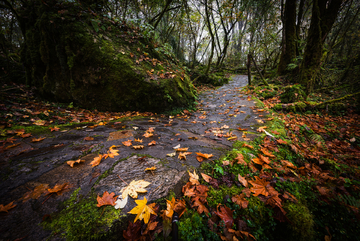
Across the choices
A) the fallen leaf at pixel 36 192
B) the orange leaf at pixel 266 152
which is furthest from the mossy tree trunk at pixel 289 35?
the fallen leaf at pixel 36 192

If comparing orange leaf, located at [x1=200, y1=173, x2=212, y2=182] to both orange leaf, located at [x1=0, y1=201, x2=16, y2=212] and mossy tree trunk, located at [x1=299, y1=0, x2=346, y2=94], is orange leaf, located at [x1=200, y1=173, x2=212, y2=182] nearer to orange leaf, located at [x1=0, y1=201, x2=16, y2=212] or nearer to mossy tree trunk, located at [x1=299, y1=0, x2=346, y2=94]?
orange leaf, located at [x1=0, y1=201, x2=16, y2=212]

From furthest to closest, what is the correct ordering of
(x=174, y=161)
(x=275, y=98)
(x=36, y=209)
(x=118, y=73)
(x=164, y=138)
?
(x=275, y=98) < (x=118, y=73) < (x=164, y=138) < (x=174, y=161) < (x=36, y=209)

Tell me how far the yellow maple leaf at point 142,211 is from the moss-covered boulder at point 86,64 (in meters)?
3.71

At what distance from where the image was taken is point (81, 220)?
921 millimetres

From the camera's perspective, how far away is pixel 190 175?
1.44 m

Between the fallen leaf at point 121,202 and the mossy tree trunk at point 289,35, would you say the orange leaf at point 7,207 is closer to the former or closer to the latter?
the fallen leaf at point 121,202

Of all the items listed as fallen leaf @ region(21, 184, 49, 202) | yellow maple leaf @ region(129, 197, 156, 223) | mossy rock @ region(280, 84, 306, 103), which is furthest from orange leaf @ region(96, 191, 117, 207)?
mossy rock @ region(280, 84, 306, 103)

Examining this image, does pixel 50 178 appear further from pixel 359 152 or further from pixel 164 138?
pixel 359 152

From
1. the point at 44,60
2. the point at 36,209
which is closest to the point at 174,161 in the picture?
the point at 36,209

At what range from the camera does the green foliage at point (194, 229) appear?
1.02 m

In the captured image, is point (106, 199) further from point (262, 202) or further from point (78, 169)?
point (262, 202)

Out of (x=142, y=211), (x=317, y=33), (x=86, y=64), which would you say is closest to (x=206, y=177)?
(x=142, y=211)

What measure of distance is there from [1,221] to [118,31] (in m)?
5.77

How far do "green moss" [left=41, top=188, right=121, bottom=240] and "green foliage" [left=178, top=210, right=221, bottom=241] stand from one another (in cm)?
52
